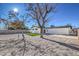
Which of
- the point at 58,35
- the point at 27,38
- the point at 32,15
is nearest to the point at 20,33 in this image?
the point at 27,38

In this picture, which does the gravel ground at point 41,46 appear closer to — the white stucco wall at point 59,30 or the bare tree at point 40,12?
the white stucco wall at point 59,30

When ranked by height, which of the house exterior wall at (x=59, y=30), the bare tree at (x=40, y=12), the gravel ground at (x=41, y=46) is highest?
the bare tree at (x=40, y=12)

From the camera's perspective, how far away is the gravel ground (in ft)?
9.93

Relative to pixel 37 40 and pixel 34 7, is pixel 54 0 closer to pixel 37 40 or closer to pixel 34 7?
pixel 34 7

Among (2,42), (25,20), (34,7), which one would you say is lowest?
(2,42)

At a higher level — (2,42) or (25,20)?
(25,20)

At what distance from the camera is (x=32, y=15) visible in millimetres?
3102

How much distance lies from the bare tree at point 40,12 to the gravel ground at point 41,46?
20 centimetres

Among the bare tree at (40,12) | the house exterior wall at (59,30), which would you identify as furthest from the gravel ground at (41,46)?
the bare tree at (40,12)

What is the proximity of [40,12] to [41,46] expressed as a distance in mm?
539

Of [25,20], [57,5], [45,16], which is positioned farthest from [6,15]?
[57,5]

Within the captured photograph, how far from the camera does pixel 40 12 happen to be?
309 cm

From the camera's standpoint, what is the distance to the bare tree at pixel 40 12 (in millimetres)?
3057

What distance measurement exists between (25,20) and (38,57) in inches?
24.4
